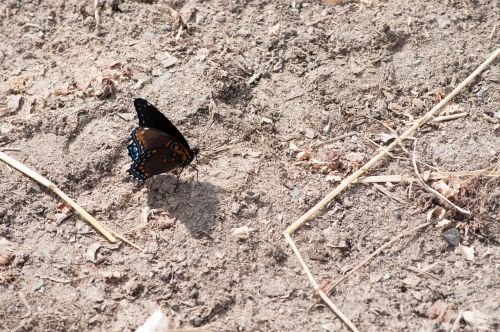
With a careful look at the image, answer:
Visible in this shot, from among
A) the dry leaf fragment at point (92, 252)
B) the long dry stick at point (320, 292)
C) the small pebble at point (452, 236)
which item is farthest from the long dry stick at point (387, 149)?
the dry leaf fragment at point (92, 252)

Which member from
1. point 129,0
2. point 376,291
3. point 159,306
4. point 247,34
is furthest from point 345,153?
point 129,0

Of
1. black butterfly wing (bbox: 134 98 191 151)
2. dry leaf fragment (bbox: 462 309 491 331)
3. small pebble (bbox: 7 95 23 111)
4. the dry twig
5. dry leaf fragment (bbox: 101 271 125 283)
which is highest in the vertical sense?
black butterfly wing (bbox: 134 98 191 151)

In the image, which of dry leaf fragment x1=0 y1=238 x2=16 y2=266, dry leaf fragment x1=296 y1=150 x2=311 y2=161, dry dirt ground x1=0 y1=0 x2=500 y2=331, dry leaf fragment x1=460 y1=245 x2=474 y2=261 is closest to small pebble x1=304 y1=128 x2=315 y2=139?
dry dirt ground x1=0 y1=0 x2=500 y2=331

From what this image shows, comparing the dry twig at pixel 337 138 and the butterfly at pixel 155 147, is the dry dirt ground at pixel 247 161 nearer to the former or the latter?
the dry twig at pixel 337 138

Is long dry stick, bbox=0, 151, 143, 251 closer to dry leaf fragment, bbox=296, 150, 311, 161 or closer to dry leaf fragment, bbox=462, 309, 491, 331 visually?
dry leaf fragment, bbox=296, 150, 311, 161

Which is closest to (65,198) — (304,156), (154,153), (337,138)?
(154,153)

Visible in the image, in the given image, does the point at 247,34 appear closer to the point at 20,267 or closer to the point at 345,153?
the point at 345,153
